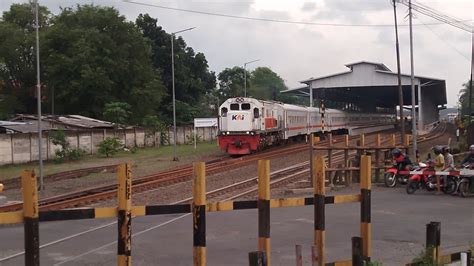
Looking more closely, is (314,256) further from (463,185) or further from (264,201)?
(463,185)

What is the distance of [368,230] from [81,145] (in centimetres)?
3331

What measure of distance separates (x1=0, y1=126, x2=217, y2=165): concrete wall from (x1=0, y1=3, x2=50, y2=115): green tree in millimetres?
21050

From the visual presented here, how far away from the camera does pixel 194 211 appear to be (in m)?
5.22

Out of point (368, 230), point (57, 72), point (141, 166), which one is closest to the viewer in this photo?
point (368, 230)

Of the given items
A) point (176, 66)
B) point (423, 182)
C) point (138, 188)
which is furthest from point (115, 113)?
point (423, 182)

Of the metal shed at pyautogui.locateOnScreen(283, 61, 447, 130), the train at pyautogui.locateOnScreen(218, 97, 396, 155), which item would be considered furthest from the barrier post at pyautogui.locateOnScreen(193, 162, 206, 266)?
the metal shed at pyautogui.locateOnScreen(283, 61, 447, 130)

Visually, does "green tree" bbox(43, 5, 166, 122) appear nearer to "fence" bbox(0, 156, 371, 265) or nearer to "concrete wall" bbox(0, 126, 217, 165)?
"concrete wall" bbox(0, 126, 217, 165)

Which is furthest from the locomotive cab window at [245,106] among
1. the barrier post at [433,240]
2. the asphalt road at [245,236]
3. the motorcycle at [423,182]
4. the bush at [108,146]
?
the barrier post at [433,240]

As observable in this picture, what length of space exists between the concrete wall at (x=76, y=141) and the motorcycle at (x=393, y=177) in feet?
67.9

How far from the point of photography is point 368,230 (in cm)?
661

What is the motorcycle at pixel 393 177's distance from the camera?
1867 cm

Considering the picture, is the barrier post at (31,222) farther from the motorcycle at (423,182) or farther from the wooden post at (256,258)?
the motorcycle at (423,182)

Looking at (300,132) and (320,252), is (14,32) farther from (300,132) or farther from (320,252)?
(320,252)

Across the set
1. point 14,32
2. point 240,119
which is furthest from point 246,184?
point 14,32
